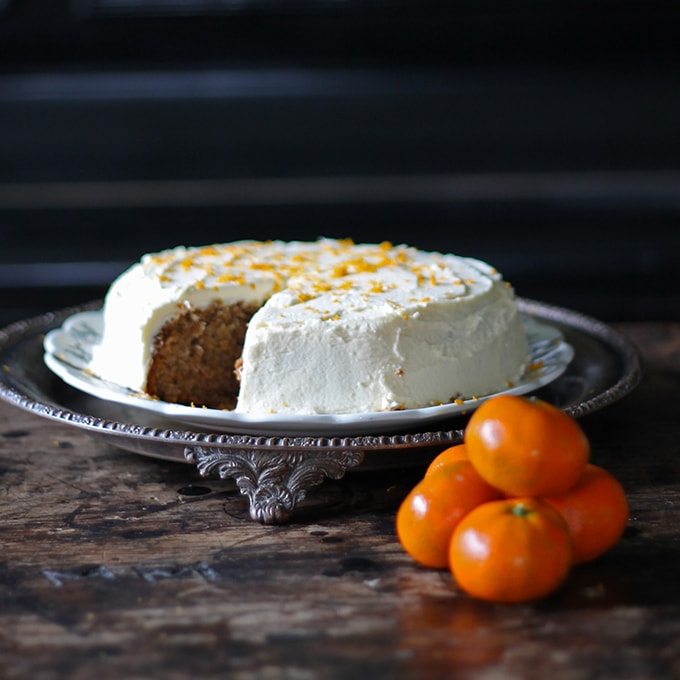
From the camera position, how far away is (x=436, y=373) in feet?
6.94

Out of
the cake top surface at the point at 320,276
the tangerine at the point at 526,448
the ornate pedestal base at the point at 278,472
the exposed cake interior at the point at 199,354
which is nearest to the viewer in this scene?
the tangerine at the point at 526,448

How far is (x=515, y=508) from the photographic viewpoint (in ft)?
4.61

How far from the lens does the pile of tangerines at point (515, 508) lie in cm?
138

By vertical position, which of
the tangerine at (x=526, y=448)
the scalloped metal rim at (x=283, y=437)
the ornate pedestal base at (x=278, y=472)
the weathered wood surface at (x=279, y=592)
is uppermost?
the tangerine at (x=526, y=448)

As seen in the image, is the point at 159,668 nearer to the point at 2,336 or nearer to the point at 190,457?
the point at 190,457

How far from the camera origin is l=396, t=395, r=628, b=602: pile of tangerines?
1.38 metres

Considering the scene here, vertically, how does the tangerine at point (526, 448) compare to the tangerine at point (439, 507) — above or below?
above

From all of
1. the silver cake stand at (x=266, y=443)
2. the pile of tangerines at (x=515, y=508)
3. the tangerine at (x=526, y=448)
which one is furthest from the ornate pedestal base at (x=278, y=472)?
the tangerine at (x=526, y=448)

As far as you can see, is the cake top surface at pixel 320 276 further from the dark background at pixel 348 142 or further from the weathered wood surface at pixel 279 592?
the dark background at pixel 348 142

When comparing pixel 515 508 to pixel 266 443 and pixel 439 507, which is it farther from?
pixel 266 443

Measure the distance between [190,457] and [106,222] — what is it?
10.5 ft

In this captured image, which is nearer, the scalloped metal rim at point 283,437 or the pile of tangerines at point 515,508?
the pile of tangerines at point 515,508

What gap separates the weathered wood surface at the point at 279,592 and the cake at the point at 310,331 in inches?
8.6

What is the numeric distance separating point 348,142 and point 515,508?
3.55m
